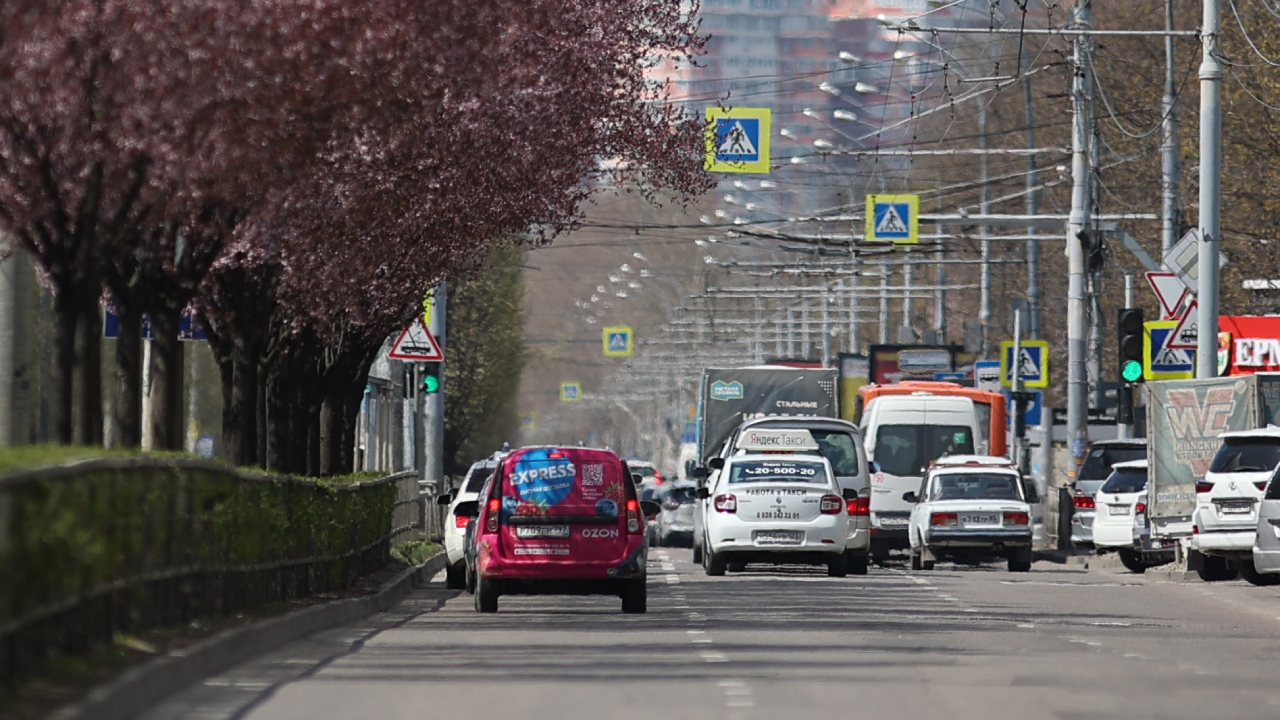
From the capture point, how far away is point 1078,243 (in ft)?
138

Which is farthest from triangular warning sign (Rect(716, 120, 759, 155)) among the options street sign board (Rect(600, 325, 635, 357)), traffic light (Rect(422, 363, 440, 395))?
street sign board (Rect(600, 325, 635, 357))

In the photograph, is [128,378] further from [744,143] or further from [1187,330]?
[744,143]

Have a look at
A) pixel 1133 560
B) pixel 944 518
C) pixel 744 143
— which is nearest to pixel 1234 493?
pixel 1133 560

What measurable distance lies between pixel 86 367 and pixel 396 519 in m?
15.6

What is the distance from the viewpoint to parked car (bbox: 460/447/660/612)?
75.0 feet

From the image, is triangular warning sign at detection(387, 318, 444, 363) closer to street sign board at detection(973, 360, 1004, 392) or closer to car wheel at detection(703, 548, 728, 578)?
car wheel at detection(703, 548, 728, 578)

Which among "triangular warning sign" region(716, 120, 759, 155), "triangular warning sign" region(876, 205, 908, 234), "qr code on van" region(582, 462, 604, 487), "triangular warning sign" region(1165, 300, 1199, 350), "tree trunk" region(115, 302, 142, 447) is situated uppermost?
"triangular warning sign" region(716, 120, 759, 155)

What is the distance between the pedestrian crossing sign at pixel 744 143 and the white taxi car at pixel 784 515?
28.7ft

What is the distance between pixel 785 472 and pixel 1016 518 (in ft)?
20.8

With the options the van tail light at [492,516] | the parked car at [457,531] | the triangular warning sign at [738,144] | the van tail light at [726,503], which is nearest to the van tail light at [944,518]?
the van tail light at [726,503]

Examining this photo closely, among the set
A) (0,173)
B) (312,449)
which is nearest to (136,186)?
(0,173)

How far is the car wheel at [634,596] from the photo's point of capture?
22922mm

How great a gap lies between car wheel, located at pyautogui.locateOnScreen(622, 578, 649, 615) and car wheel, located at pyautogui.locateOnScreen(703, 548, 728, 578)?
9027mm

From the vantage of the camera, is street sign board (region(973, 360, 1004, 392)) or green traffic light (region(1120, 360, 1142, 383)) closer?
green traffic light (region(1120, 360, 1142, 383))
